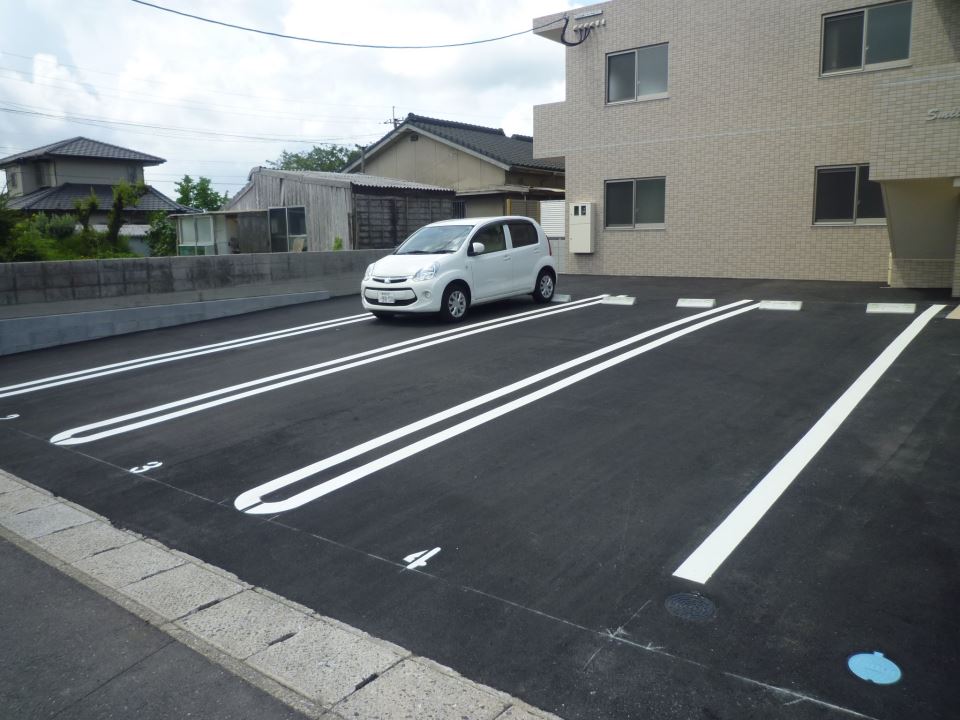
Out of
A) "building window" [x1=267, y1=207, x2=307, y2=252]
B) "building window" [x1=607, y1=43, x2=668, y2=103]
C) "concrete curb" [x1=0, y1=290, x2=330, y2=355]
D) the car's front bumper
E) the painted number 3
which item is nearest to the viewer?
the painted number 3

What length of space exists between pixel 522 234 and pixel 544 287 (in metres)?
1.02

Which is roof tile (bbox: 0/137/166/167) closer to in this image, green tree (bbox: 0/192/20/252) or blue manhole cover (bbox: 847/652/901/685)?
green tree (bbox: 0/192/20/252)

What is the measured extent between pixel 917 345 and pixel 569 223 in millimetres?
11296

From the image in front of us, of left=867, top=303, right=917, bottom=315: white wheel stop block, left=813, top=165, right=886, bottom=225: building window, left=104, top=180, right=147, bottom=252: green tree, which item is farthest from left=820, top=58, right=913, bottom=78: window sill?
left=104, top=180, right=147, bottom=252: green tree

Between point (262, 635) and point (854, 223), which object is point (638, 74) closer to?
point (854, 223)

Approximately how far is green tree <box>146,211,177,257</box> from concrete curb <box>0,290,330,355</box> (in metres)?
11.8

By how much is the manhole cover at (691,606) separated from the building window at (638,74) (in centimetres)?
1570

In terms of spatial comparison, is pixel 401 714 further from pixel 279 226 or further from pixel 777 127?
pixel 279 226

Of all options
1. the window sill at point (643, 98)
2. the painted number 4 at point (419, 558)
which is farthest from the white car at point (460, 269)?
the painted number 4 at point (419, 558)

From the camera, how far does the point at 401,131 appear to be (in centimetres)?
2798

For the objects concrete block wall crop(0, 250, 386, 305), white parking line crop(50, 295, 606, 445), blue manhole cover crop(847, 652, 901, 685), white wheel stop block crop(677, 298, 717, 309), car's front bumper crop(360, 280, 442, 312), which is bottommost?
blue manhole cover crop(847, 652, 901, 685)

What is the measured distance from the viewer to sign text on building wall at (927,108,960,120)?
1034 cm

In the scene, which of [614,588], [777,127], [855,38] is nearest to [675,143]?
[777,127]

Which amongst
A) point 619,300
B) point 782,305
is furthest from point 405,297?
point 782,305
